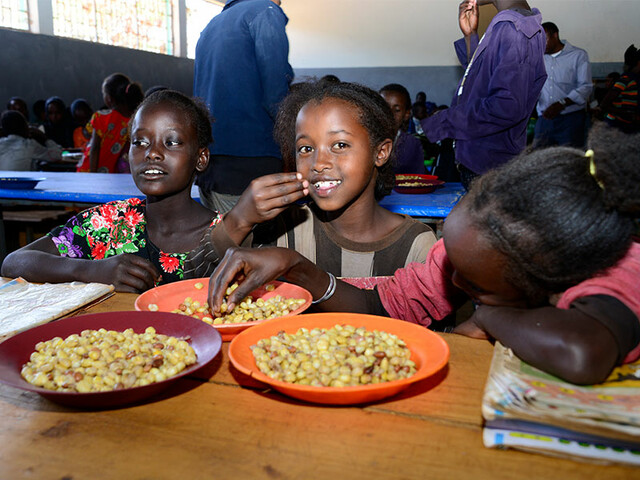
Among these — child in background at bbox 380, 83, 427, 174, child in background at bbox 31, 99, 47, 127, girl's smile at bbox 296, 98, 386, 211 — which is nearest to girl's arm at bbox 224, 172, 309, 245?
girl's smile at bbox 296, 98, 386, 211

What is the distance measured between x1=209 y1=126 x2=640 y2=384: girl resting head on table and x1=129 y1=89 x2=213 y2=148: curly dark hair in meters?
1.29

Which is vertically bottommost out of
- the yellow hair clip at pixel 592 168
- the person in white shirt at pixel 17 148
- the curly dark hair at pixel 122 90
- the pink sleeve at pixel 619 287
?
the person in white shirt at pixel 17 148

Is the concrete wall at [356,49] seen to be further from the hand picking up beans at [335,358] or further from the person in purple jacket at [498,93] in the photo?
the hand picking up beans at [335,358]

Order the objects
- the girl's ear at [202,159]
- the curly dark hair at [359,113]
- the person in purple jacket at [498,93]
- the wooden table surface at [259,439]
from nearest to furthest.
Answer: the wooden table surface at [259,439] → the curly dark hair at [359,113] → the girl's ear at [202,159] → the person in purple jacket at [498,93]

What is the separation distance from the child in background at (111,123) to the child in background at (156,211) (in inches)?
128

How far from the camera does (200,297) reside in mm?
1316

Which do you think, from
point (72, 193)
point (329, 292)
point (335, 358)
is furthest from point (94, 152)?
point (335, 358)

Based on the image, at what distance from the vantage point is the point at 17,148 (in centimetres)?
555

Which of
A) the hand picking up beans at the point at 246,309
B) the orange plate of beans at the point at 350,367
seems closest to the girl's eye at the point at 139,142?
the hand picking up beans at the point at 246,309

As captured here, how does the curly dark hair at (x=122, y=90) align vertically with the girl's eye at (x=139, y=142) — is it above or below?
above

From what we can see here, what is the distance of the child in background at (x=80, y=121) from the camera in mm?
7699

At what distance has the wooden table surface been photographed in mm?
658

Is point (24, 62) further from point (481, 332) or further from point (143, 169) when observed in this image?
point (481, 332)

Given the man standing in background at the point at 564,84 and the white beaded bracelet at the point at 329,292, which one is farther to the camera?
the man standing in background at the point at 564,84
